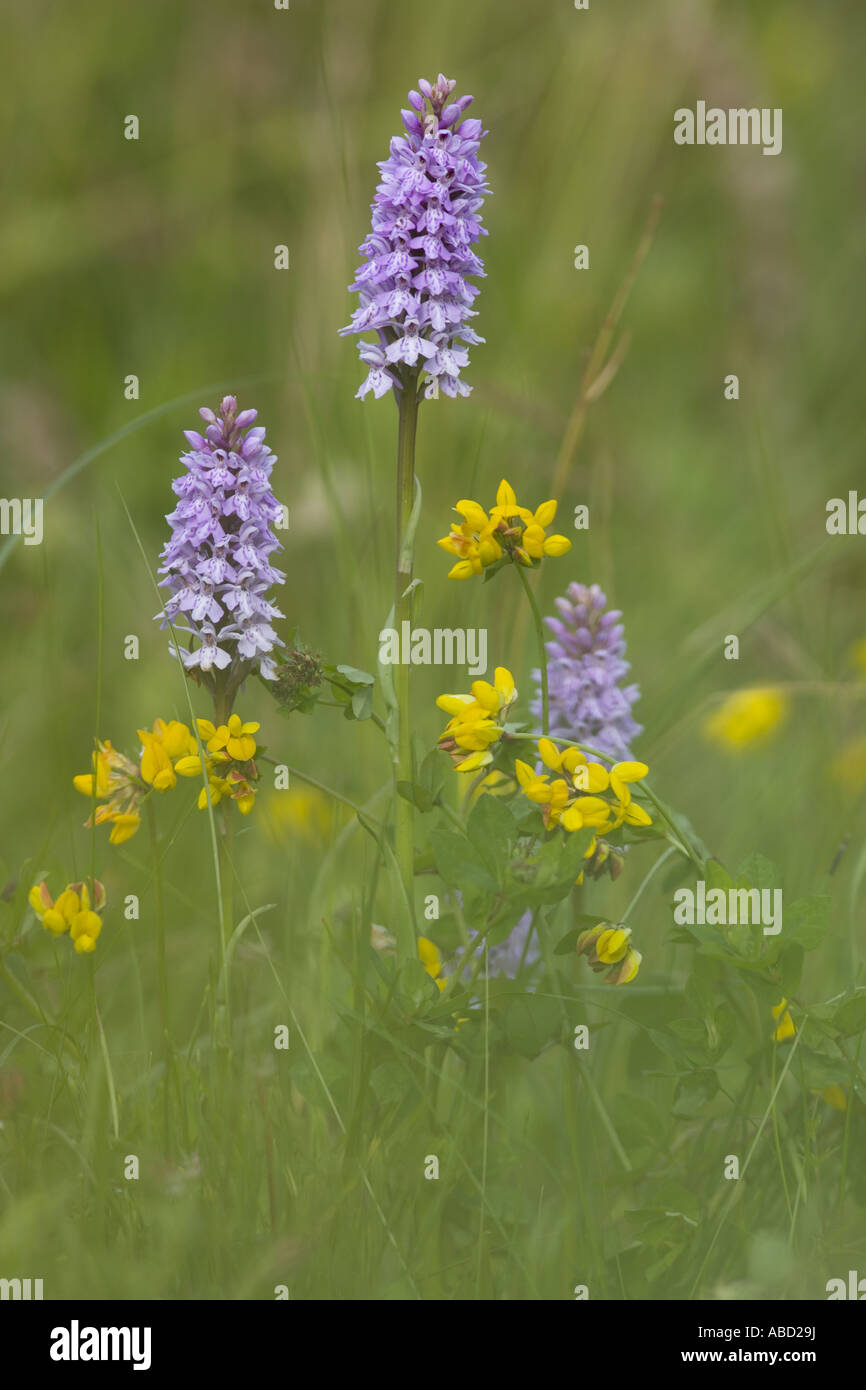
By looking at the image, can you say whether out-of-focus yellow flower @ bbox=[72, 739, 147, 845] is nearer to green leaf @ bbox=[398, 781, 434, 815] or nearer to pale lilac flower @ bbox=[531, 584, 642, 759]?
green leaf @ bbox=[398, 781, 434, 815]

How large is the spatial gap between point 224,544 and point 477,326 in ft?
9.78

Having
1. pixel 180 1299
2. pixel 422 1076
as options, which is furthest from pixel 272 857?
pixel 180 1299

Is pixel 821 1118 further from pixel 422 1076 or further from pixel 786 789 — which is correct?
pixel 786 789

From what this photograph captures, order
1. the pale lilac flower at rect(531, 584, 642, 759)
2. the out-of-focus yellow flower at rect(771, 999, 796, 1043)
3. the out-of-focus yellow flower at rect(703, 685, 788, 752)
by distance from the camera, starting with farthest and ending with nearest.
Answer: the out-of-focus yellow flower at rect(703, 685, 788, 752)
the pale lilac flower at rect(531, 584, 642, 759)
the out-of-focus yellow flower at rect(771, 999, 796, 1043)

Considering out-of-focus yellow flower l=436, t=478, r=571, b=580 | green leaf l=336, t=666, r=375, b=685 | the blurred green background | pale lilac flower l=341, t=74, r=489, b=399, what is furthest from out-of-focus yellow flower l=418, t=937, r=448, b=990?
the blurred green background

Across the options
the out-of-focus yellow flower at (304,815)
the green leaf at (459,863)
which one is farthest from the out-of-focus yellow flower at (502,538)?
the out-of-focus yellow flower at (304,815)

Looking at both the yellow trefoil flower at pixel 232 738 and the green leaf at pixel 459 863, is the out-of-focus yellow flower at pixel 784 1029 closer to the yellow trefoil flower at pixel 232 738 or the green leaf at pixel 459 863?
the green leaf at pixel 459 863

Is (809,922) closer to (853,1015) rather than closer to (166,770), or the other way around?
(853,1015)

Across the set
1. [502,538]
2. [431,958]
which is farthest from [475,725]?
[431,958]

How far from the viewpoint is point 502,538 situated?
4.99 feet

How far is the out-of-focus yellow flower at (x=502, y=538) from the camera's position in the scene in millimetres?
1510

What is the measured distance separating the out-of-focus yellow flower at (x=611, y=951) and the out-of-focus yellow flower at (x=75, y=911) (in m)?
0.53

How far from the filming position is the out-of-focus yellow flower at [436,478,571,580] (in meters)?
1.51

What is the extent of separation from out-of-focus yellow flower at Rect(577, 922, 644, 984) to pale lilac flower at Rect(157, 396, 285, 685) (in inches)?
17.3
